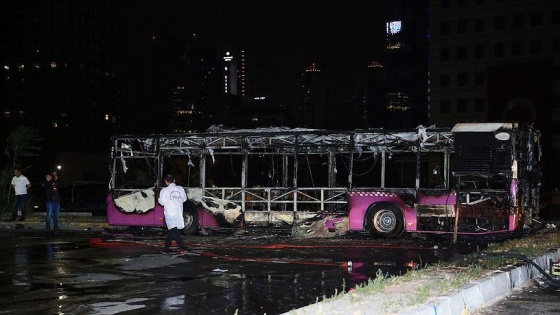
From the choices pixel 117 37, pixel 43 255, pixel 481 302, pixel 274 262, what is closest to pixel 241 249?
pixel 274 262

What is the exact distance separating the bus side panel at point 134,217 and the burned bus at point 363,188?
0.03 meters

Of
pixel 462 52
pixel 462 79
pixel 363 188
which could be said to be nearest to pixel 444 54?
pixel 462 52

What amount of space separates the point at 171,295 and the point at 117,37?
140 meters

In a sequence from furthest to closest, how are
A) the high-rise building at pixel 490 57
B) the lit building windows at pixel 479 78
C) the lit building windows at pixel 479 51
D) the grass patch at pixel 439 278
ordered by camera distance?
1. the lit building windows at pixel 479 78
2. the lit building windows at pixel 479 51
3. the high-rise building at pixel 490 57
4. the grass patch at pixel 439 278

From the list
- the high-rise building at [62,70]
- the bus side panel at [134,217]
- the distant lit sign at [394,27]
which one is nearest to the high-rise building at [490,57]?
the bus side panel at [134,217]

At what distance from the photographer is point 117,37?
468ft

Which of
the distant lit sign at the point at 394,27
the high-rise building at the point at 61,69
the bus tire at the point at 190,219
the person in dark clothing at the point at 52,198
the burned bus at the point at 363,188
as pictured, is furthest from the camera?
the distant lit sign at the point at 394,27

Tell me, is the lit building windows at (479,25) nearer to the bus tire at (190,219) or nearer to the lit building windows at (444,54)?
the lit building windows at (444,54)

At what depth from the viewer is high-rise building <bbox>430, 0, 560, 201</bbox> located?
6606cm

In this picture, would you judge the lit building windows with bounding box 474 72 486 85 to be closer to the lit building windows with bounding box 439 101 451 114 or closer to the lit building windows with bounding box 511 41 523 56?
the lit building windows with bounding box 439 101 451 114

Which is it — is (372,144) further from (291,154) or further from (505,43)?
(505,43)

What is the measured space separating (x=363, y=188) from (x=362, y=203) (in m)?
0.44

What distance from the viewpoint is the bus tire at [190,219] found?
762 inches

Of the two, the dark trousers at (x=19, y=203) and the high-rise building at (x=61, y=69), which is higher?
the high-rise building at (x=61, y=69)
